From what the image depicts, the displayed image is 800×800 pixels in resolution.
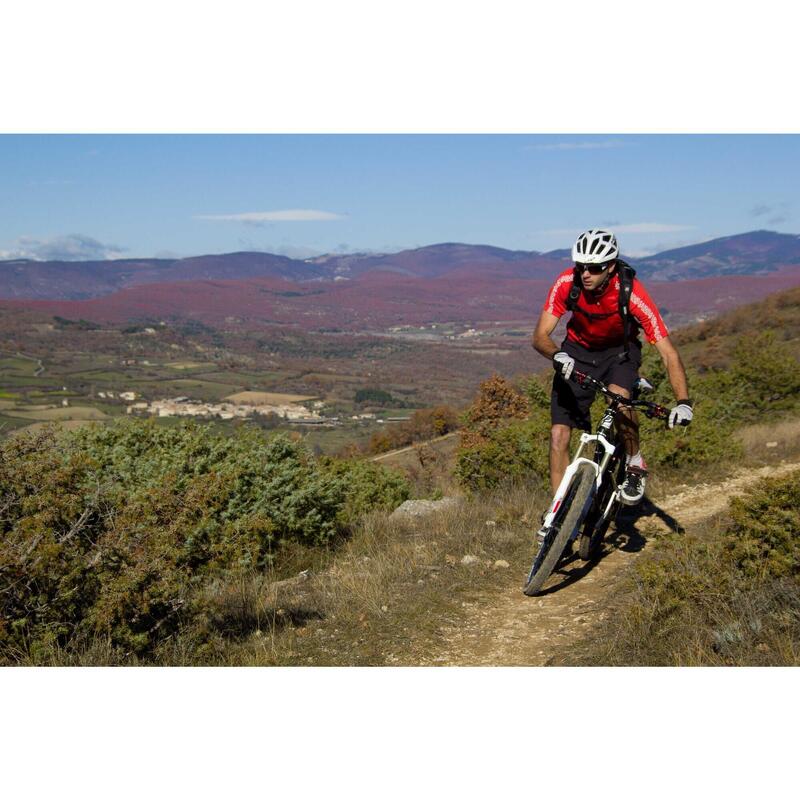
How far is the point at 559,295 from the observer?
18.1 ft

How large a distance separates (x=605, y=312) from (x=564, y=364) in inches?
25.6

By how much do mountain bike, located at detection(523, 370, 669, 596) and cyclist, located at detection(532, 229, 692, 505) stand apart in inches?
4.1

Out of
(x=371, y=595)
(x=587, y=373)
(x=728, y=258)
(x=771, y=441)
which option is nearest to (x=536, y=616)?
(x=371, y=595)

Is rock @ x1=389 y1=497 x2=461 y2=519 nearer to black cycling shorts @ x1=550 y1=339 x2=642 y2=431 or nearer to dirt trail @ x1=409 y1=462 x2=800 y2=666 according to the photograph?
dirt trail @ x1=409 y1=462 x2=800 y2=666

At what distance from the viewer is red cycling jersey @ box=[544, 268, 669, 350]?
5418 millimetres

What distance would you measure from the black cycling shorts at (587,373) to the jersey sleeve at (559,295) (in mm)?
397

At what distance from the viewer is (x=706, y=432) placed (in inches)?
384

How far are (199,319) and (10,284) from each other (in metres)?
61.5

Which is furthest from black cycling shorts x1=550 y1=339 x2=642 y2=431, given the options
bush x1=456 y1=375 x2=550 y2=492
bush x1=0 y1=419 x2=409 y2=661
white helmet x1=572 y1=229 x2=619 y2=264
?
bush x1=456 y1=375 x2=550 y2=492

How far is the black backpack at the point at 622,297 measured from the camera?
5.39 metres

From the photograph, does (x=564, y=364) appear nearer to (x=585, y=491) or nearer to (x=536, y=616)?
(x=585, y=491)

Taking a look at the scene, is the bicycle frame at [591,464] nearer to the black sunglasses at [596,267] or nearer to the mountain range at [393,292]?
the black sunglasses at [596,267]

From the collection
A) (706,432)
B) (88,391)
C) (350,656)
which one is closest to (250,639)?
(350,656)

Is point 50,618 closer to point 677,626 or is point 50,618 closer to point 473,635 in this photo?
point 473,635
